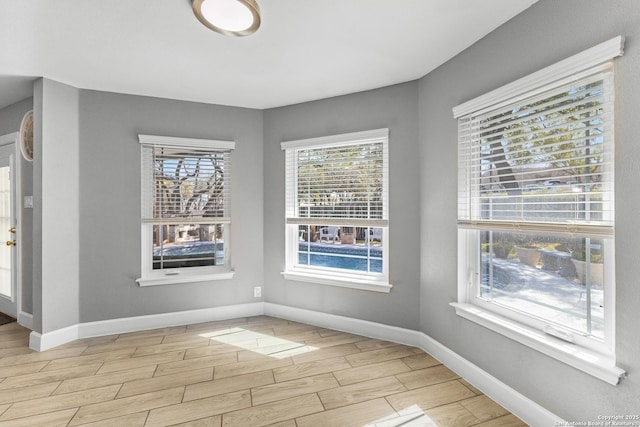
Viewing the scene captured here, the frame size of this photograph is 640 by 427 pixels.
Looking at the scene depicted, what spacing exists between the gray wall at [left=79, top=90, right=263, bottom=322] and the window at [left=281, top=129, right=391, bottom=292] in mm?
622

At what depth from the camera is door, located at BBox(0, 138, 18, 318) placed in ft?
11.4

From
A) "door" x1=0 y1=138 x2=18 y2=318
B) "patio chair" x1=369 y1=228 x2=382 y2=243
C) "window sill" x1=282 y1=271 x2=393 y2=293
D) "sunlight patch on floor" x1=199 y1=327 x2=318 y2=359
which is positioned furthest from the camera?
"door" x1=0 y1=138 x2=18 y2=318

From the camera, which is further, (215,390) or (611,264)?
(215,390)

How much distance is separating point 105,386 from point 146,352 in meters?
0.52

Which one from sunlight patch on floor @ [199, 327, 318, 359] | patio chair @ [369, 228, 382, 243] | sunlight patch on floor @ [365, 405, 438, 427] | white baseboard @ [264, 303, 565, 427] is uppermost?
patio chair @ [369, 228, 382, 243]

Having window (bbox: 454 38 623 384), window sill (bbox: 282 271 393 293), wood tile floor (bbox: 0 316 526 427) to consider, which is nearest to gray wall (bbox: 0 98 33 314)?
wood tile floor (bbox: 0 316 526 427)

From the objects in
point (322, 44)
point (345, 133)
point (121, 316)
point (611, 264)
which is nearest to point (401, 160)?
point (345, 133)

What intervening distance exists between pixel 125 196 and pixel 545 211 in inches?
137

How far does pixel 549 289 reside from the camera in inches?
71.7

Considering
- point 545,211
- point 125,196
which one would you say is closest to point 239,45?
point 125,196

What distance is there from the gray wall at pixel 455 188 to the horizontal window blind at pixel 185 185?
2.11 meters

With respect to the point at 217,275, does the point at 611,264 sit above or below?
above

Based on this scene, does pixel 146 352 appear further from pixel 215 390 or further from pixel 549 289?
pixel 549 289

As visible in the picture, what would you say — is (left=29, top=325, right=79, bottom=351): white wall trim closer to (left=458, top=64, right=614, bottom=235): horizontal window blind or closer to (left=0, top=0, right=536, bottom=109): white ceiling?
(left=0, top=0, right=536, bottom=109): white ceiling
